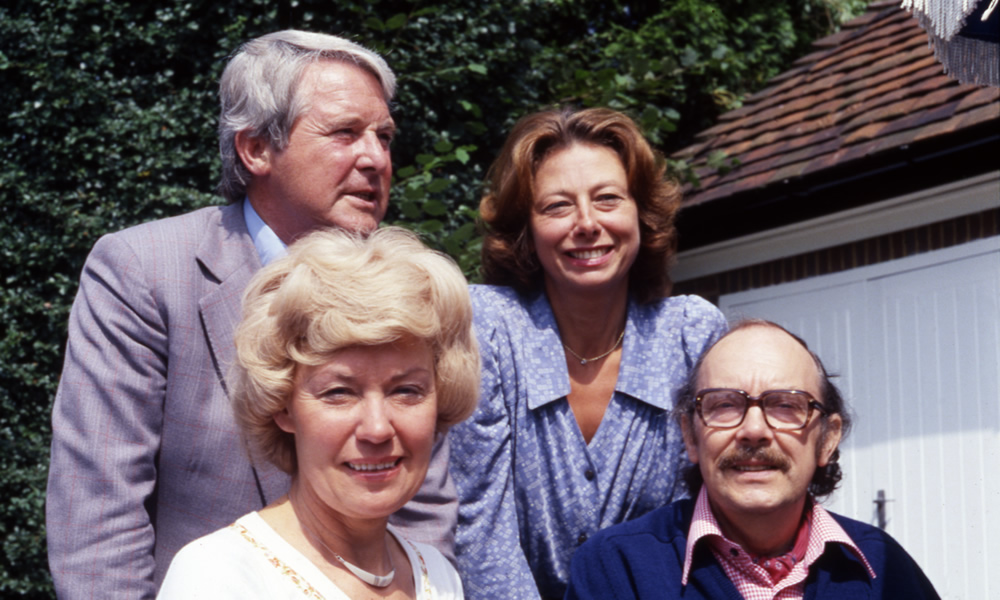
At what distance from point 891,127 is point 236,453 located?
5.22m

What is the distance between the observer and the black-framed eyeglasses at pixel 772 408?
267 cm

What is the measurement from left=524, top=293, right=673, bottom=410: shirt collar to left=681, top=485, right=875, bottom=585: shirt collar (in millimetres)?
477

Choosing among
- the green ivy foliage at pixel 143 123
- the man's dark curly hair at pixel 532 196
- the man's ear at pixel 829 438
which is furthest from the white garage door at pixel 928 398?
the man's ear at pixel 829 438

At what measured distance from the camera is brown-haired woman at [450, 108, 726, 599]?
9.87 feet

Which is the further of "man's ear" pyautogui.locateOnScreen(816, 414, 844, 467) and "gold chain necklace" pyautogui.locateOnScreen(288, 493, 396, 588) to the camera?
"man's ear" pyautogui.locateOnScreen(816, 414, 844, 467)

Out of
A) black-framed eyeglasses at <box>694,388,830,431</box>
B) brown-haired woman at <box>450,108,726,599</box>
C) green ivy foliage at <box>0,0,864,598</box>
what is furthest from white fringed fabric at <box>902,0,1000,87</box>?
green ivy foliage at <box>0,0,864,598</box>

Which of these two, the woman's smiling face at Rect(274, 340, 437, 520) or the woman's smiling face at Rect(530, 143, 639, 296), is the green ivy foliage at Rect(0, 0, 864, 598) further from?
the woman's smiling face at Rect(274, 340, 437, 520)

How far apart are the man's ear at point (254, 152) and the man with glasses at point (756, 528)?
1.19 meters

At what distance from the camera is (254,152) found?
8.89ft

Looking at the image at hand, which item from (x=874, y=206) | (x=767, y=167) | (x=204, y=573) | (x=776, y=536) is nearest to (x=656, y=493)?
(x=776, y=536)

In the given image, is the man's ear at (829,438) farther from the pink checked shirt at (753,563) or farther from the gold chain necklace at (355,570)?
the gold chain necklace at (355,570)

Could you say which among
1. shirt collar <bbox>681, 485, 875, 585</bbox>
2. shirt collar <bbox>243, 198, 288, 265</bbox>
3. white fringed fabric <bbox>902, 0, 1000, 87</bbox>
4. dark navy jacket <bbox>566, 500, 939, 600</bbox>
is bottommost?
dark navy jacket <bbox>566, 500, 939, 600</bbox>

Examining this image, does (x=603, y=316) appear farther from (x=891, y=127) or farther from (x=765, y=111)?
(x=765, y=111)

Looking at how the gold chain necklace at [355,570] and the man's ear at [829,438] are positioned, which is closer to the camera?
the gold chain necklace at [355,570]
